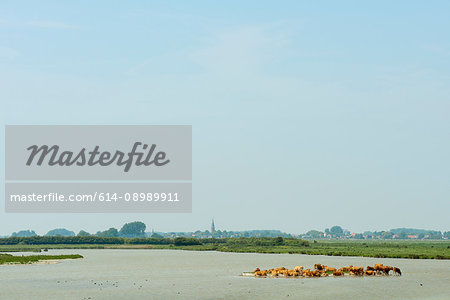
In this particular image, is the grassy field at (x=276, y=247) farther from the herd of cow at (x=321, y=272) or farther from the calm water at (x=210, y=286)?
the calm water at (x=210, y=286)

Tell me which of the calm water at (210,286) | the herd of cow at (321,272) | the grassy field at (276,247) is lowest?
the grassy field at (276,247)

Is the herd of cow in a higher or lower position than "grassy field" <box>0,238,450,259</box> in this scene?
higher

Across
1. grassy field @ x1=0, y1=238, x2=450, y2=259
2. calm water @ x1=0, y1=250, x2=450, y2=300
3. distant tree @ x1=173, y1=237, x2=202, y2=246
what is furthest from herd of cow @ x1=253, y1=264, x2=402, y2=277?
distant tree @ x1=173, y1=237, x2=202, y2=246

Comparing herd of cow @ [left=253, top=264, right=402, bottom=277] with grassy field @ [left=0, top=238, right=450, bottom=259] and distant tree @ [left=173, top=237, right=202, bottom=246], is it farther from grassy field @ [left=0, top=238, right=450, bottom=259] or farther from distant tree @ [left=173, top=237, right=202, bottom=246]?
distant tree @ [left=173, top=237, right=202, bottom=246]

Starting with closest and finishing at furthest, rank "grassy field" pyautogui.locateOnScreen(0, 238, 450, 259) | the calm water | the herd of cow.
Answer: the calm water → the herd of cow → "grassy field" pyautogui.locateOnScreen(0, 238, 450, 259)

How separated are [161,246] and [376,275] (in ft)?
415

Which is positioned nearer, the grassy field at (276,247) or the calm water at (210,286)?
the calm water at (210,286)

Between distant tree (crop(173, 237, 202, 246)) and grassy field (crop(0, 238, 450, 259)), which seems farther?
distant tree (crop(173, 237, 202, 246))

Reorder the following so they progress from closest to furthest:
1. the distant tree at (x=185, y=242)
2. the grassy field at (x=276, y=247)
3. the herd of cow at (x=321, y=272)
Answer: the herd of cow at (x=321, y=272) < the grassy field at (x=276, y=247) < the distant tree at (x=185, y=242)

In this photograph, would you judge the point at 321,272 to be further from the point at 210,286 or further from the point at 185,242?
the point at 185,242

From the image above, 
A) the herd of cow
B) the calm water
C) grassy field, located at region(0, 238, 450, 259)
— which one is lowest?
grassy field, located at region(0, 238, 450, 259)

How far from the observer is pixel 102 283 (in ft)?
196

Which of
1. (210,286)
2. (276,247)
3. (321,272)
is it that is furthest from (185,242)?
(210,286)

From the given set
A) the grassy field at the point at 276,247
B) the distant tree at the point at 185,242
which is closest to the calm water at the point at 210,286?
the grassy field at the point at 276,247
